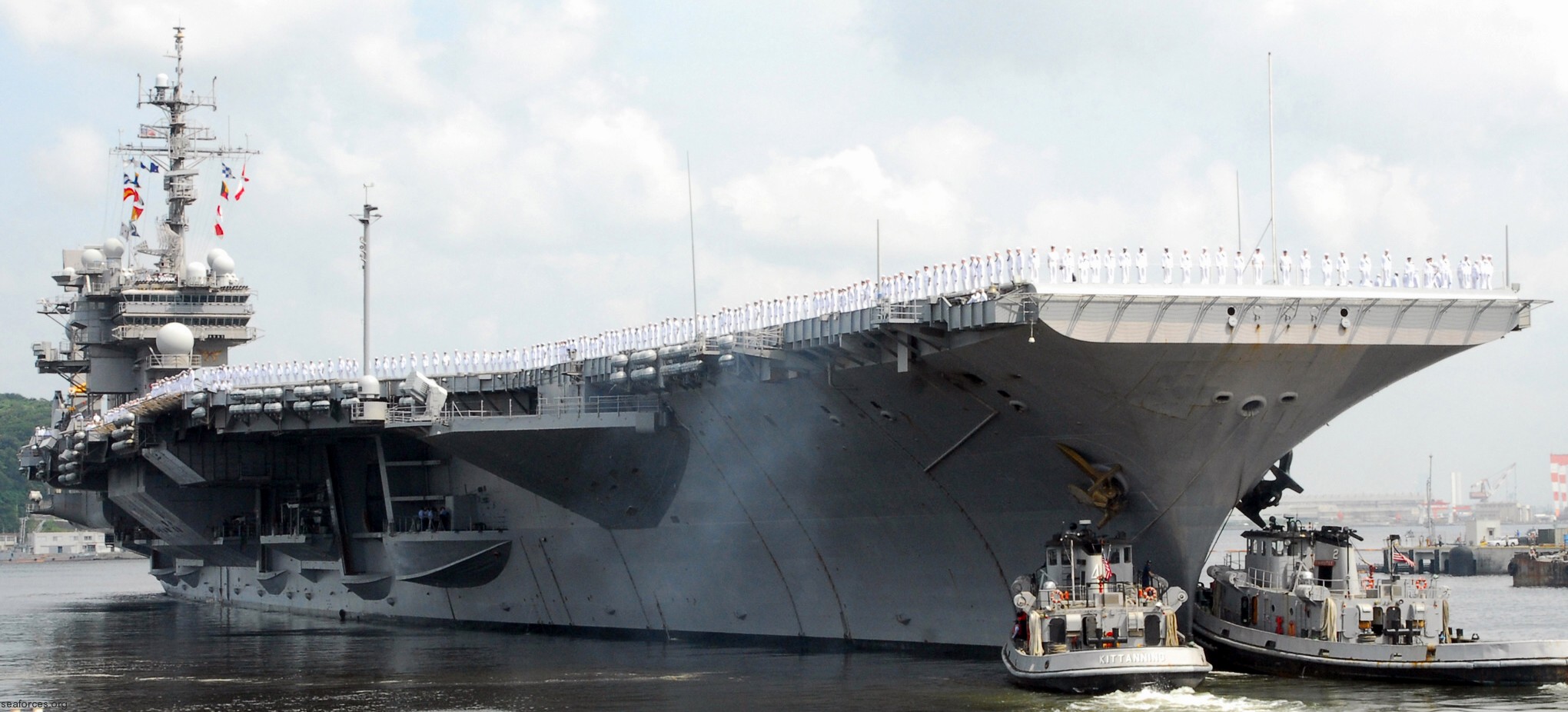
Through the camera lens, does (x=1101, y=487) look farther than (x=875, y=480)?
No

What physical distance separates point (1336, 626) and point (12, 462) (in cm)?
12626

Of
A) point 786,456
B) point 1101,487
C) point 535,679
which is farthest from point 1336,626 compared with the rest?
point 535,679

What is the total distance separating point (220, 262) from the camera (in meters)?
47.6

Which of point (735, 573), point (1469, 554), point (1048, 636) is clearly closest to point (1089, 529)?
point (1048, 636)

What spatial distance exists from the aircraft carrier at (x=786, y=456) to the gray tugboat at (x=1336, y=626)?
120 centimetres

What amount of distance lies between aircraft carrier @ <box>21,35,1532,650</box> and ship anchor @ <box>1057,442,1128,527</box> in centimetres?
4

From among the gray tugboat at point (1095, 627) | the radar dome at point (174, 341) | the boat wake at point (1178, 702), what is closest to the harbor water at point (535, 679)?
the boat wake at point (1178, 702)

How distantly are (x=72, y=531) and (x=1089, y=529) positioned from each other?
131 metres

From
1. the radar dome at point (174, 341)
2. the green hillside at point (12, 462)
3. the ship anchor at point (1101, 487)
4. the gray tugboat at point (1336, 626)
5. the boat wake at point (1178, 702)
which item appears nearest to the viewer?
the boat wake at point (1178, 702)

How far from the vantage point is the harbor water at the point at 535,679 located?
21.4m

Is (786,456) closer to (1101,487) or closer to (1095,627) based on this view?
(1101,487)

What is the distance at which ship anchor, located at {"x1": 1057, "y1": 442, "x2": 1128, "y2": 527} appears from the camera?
23.0m

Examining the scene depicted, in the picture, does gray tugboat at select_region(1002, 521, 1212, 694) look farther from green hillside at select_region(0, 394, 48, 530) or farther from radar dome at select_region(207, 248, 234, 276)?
green hillside at select_region(0, 394, 48, 530)

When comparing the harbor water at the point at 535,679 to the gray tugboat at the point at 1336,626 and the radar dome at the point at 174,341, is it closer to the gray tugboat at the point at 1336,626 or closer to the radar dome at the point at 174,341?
the gray tugboat at the point at 1336,626
